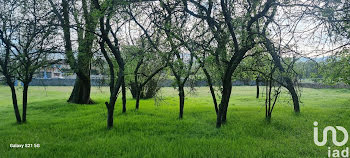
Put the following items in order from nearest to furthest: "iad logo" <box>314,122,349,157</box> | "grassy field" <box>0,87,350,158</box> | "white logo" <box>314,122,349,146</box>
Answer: "grassy field" <box>0,87,350,158</box> < "iad logo" <box>314,122,349,157</box> < "white logo" <box>314,122,349,146</box>

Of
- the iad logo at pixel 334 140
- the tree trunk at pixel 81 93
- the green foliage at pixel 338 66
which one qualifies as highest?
the green foliage at pixel 338 66

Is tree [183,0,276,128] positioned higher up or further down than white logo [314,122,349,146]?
higher up

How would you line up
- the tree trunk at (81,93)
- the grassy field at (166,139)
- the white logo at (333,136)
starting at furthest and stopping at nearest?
1. the tree trunk at (81,93)
2. the white logo at (333,136)
3. the grassy field at (166,139)

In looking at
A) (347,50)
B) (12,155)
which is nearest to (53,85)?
(12,155)

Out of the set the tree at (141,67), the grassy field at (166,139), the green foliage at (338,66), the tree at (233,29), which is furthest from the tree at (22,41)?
the green foliage at (338,66)

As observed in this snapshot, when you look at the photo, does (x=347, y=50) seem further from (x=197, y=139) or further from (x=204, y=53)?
(x=197, y=139)

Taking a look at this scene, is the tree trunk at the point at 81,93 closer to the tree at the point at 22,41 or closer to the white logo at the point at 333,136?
the tree at the point at 22,41

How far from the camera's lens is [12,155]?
21.2ft

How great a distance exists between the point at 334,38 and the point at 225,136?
572 centimetres

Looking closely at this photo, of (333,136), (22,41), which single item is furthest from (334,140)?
(22,41)

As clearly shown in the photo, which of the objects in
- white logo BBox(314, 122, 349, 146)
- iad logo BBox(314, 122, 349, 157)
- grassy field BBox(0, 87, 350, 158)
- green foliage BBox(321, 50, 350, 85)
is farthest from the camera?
green foliage BBox(321, 50, 350, 85)

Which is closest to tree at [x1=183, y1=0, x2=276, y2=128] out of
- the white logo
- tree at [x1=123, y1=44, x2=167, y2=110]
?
tree at [x1=123, y1=44, x2=167, y2=110]

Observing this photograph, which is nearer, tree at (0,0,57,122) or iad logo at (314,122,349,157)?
iad logo at (314,122,349,157)

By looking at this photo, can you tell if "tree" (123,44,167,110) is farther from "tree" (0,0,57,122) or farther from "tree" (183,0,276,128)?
"tree" (0,0,57,122)
